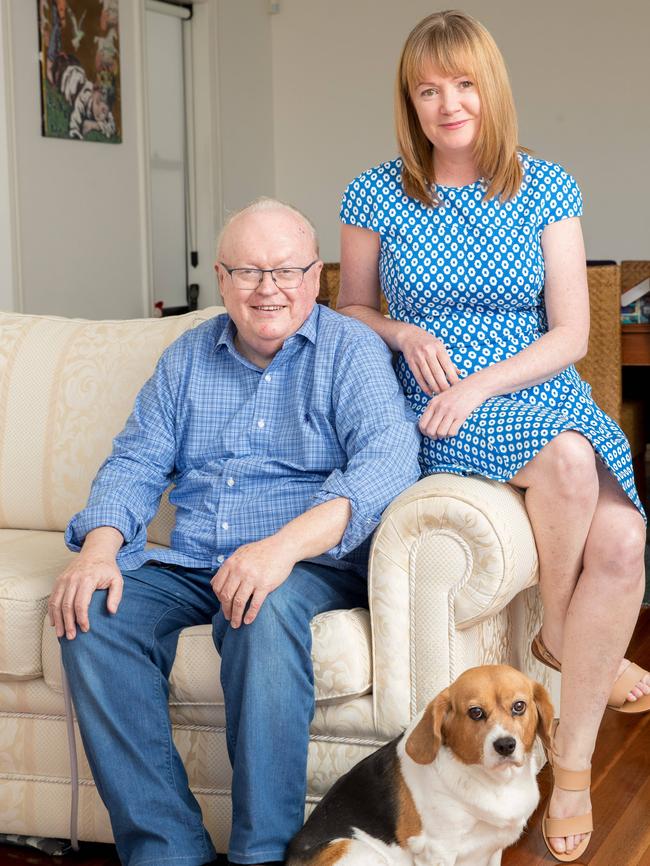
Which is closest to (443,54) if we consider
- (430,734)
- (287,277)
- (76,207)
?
(287,277)

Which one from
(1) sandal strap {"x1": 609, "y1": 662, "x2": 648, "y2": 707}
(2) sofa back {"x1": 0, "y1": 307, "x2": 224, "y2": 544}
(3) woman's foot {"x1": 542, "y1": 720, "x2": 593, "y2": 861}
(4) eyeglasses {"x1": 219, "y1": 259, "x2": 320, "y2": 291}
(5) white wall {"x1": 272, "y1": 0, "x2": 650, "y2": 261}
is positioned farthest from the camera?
(5) white wall {"x1": 272, "y1": 0, "x2": 650, "y2": 261}

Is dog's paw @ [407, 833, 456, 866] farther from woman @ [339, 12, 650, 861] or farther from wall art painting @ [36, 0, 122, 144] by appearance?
wall art painting @ [36, 0, 122, 144]

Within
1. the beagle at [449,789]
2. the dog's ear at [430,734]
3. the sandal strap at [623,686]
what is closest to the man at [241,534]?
the beagle at [449,789]

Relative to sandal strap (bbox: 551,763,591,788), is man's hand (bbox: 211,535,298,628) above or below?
above

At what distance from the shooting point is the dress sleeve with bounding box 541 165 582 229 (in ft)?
6.42

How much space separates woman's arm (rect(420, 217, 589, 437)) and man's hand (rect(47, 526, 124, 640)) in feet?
1.87

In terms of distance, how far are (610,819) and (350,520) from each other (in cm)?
74

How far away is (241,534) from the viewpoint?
1.88 meters

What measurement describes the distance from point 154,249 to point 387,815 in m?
4.43

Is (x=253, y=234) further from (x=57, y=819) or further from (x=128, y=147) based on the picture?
(x=128, y=147)

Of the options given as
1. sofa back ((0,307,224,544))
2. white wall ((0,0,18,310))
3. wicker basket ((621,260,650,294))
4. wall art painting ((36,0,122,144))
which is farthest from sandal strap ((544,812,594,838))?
wall art painting ((36,0,122,144))

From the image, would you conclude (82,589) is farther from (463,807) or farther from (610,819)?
(610,819)

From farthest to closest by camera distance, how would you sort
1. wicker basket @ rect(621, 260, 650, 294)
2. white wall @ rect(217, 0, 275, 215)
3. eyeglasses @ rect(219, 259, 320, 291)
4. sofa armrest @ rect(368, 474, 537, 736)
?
white wall @ rect(217, 0, 275, 215) → wicker basket @ rect(621, 260, 650, 294) → eyeglasses @ rect(219, 259, 320, 291) → sofa armrest @ rect(368, 474, 537, 736)

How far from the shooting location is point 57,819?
1.90 m
